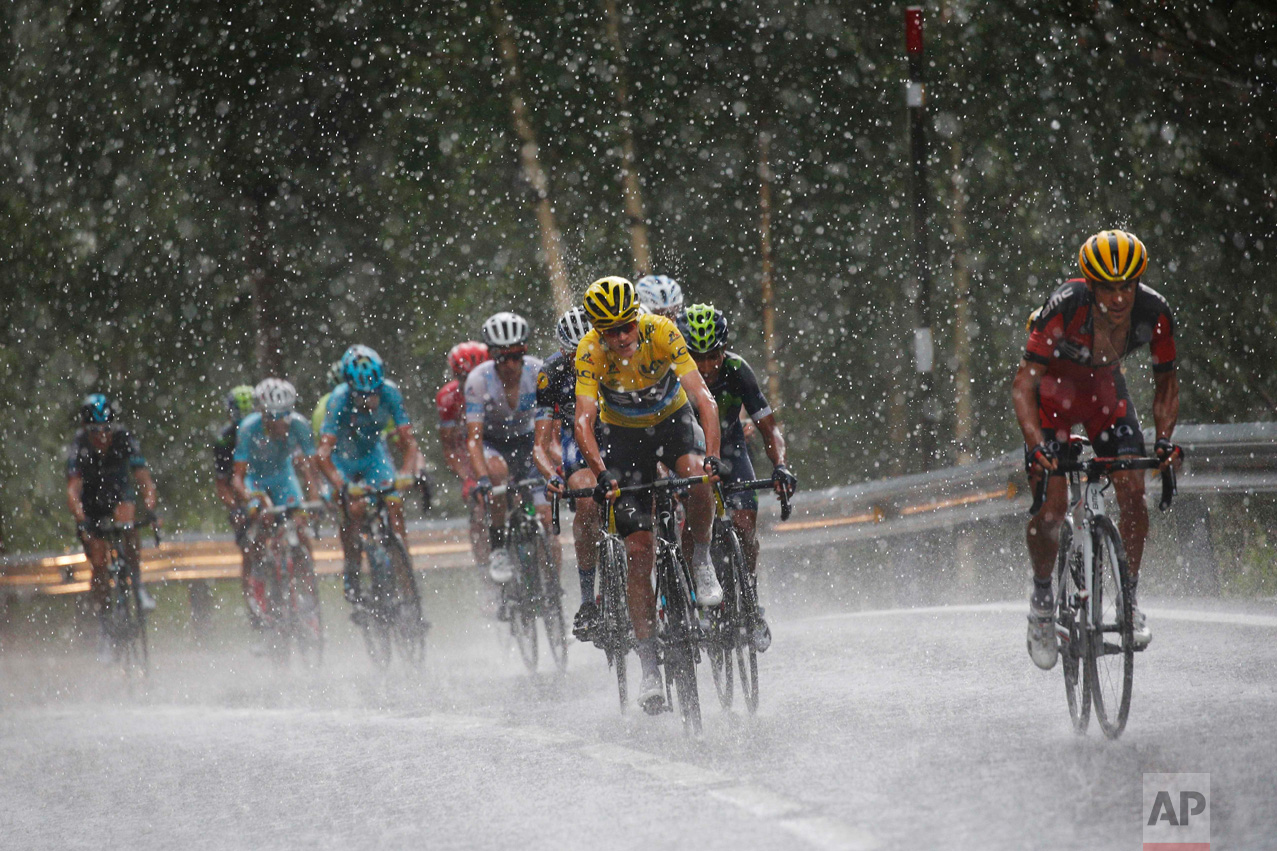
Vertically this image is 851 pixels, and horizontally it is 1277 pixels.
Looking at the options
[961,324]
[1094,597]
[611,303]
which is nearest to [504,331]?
[611,303]

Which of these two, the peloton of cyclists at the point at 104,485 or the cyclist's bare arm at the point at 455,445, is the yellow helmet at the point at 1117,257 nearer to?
the cyclist's bare arm at the point at 455,445

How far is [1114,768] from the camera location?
19.4ft

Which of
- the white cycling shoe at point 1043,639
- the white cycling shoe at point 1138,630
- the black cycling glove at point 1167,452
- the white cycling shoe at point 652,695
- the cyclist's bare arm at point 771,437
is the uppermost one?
the cyclist's bare arm at point 771,437

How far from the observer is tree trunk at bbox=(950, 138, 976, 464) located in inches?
1350

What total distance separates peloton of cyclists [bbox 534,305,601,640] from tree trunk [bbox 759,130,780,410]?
987 inches

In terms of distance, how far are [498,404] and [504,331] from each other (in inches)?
24.9

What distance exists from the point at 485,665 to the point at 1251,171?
25.6 ft

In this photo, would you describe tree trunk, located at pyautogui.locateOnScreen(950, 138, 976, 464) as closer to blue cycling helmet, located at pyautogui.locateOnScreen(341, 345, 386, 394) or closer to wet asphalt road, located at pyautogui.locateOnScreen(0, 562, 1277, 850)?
wet asphalt road, located at pyautogui.locateOnScreen(0, 562, 1277, 850)

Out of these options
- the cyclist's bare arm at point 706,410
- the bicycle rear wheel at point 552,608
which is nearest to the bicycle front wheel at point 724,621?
the cyclist's bare arm at point 706,410

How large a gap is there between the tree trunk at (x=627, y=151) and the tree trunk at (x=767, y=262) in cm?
318

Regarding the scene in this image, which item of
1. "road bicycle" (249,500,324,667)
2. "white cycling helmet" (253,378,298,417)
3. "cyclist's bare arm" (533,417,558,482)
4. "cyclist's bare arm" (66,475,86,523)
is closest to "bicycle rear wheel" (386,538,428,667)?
"road bicycle" (249,500,324,667)

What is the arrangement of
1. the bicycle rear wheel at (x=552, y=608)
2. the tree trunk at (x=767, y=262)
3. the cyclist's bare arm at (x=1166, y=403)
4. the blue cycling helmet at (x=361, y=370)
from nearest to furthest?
the cyclist's bare arm at (x=1166, y=403) < the bicycle rear wheel at (x=552, y=608) < the blue cycling helmet at (x=361, y=370) < the tree trunk at (x=767, y=262)

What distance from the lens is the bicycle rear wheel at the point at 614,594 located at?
8.36m

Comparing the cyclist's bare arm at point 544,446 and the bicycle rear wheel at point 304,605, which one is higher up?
the cyclist's bare arm at point 544,446
